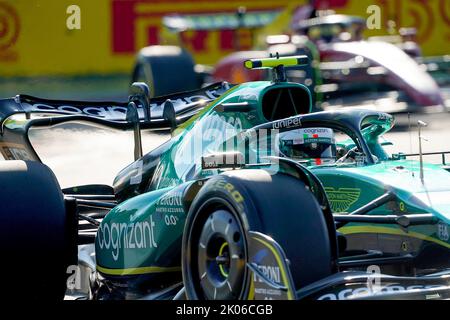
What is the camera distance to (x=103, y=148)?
15688 mm

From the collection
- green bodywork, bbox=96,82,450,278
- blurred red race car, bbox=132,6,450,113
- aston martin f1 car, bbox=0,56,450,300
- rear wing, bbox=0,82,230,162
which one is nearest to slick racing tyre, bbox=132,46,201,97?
blurred red race car, bbox=132,6,450,113

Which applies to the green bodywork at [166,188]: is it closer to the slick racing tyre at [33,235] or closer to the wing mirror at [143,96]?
the slick racing tyre at [33,235]

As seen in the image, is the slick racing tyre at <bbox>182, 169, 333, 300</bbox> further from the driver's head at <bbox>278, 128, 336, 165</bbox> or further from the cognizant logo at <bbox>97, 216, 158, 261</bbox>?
the driver's head at <bbox>278, 128, 336, 165</bbox>

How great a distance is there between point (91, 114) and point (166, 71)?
8735mm

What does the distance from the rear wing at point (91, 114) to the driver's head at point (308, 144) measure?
4.21ft

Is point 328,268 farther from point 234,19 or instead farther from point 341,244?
point 234,19

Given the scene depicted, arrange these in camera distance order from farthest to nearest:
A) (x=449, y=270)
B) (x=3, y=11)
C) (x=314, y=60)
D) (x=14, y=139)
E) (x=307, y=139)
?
(x=314, y=60) → (x=3, y=11) → (x=14, y=139) → (x=307, y=139) → (x=449, y=270)

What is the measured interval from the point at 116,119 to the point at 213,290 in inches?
127

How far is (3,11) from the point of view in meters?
10.9

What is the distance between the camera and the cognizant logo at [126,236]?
6.26 meters

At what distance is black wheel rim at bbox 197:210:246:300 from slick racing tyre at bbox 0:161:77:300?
949 millimetres

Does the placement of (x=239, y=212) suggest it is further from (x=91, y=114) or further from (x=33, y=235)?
(x=91, y=114)

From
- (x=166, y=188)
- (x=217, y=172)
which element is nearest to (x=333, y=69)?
(x=217, y=172)
